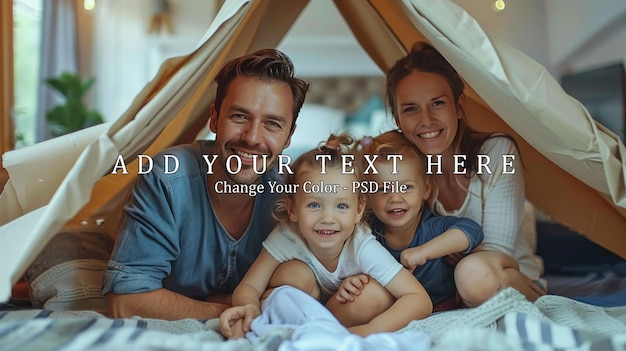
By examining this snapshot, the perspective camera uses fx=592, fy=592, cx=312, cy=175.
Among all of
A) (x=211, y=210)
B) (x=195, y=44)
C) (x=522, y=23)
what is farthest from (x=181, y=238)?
(x=195, y=44)

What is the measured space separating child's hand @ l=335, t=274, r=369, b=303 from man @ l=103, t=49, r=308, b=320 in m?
0.23

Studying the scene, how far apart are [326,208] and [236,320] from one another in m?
0.27

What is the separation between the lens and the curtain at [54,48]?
9.91 ft

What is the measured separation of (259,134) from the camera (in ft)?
3.92

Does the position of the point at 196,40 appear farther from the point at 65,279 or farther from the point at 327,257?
the point at 327,257

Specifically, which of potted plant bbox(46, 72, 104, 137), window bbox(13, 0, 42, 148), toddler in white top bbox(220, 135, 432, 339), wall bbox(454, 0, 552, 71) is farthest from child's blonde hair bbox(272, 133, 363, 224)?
window bbox(13, 0, 42, 148)

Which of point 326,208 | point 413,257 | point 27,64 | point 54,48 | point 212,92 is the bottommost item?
point 413,257

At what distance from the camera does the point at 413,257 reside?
1178mm

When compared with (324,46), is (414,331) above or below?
below

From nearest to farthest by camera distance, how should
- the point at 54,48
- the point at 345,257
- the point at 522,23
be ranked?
1. the point at 345,257
2. the point at 522,23
3. the point at 54,48

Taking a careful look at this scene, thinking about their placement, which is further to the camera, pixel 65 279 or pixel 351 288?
pixel 65 279

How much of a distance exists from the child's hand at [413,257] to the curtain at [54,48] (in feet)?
7.97

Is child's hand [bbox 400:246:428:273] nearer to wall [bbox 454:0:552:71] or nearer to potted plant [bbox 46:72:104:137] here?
wall [bbox 454:0:552:71]

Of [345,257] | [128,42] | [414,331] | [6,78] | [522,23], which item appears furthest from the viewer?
[128,42]
